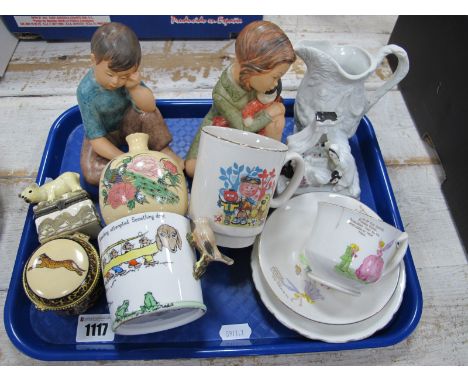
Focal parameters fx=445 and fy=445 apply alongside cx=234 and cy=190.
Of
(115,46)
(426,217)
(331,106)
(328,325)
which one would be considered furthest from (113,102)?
(426,217)

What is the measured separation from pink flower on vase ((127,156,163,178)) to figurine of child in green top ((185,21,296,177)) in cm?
14

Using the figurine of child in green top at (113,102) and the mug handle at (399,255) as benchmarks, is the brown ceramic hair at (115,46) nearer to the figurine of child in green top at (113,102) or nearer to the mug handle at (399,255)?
the figurine of child in green top at (113,102)

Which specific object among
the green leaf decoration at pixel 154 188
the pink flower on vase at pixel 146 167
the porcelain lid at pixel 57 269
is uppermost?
the pink flower on vase at pixel 146 167

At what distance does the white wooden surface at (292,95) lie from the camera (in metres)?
0.70

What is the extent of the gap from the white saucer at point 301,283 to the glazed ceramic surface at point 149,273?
0.44 ft

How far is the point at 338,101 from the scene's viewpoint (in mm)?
696

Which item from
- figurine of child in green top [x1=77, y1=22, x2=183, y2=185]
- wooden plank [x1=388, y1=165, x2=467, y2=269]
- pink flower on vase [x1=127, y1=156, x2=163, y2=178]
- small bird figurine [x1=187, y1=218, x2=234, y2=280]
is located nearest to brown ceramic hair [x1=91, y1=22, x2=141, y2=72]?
figurine of child in green top [x1=77, y1=22, x2=183, y2=185]

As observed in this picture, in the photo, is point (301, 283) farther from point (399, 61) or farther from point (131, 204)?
point (399, 61)

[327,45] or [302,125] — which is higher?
[327,45]

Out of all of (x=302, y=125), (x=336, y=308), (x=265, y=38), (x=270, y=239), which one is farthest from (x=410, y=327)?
(x=265, y=38)

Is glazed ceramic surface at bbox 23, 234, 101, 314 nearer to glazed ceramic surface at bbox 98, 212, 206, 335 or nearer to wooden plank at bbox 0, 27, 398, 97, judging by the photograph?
glazed ceramic surface at bbox 98, 212, 206, 335

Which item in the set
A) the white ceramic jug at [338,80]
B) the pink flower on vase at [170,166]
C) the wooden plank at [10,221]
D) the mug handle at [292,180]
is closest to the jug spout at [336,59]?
the white ceramic jug at [338,80]

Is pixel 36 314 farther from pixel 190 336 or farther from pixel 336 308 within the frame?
pixel 336 308

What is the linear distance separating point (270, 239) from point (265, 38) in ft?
0.96
